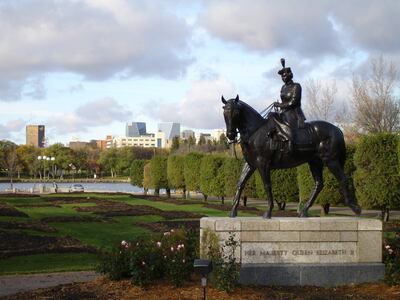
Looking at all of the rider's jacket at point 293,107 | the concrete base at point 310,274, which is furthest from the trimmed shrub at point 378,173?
the rider's jacket at point 293,107

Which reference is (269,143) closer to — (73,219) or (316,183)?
(316,183)

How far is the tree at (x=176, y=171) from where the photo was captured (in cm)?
5953

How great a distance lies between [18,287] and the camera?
12.5 metres

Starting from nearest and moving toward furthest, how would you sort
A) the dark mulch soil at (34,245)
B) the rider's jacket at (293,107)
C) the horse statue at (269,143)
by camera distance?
the horse statue at (269,143) → the rider's jacket at (293,107) → the dark mulch soil at (34,245)

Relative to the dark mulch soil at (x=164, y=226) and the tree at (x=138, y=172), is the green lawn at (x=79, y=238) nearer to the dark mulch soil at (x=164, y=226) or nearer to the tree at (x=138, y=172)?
the dark mulch soil at (x=164, y=226)

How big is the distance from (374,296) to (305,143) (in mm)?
3416

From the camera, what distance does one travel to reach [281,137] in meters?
11.6

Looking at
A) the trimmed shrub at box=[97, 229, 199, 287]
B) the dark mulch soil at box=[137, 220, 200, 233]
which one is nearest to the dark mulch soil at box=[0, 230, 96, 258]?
the dark mulch soil at box=[137, 220, 200, 233]

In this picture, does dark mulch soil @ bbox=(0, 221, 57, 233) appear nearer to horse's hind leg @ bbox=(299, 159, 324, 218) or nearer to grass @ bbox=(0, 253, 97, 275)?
grass @ bbox=(0, 253, 97, 275)

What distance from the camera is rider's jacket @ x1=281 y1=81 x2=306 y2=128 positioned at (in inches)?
461

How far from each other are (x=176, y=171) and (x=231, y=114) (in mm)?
48771

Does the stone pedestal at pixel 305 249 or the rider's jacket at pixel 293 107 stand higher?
the rider's jacket at pixel 293 107

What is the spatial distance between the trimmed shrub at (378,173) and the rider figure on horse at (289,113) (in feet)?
65.8

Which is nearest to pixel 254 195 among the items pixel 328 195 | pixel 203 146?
pixel 328 195
